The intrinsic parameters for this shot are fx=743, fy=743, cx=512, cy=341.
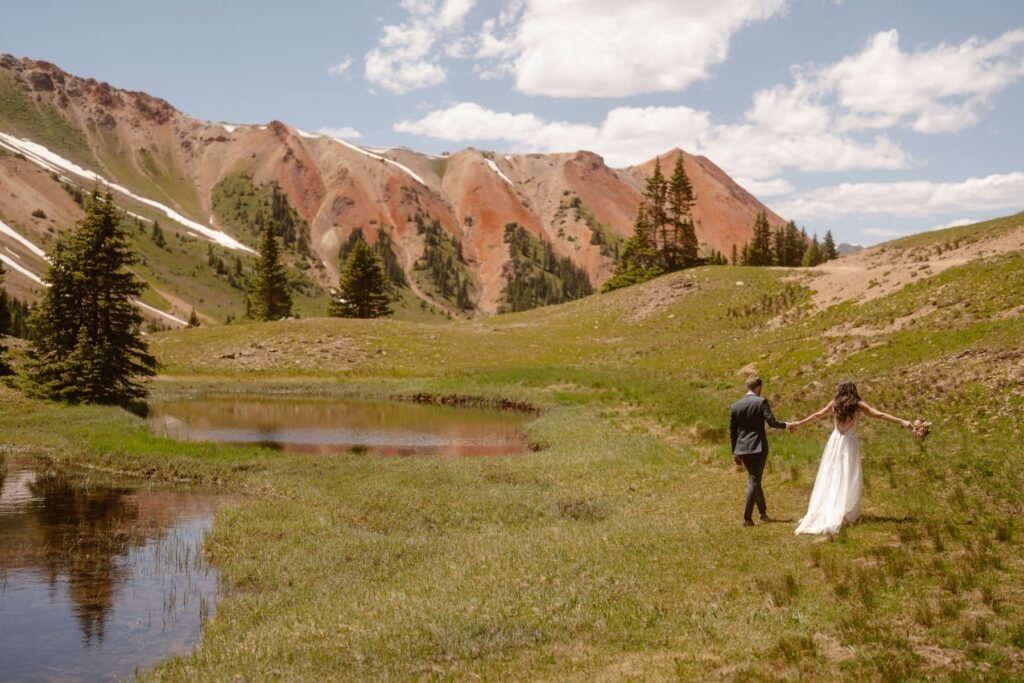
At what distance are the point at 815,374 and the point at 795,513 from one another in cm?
2070

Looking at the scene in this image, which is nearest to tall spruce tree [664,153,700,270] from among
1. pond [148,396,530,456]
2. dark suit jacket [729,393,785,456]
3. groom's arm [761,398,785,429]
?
pond [148,396,530,456]

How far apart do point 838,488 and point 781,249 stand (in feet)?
436

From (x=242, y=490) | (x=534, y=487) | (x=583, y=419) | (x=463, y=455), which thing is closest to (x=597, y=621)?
(x=534, y=487)

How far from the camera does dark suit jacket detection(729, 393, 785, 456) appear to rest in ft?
54.1

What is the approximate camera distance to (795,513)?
57.4ft

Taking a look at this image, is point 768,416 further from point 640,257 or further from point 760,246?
point 760,246

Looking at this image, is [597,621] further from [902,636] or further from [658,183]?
[658,183]

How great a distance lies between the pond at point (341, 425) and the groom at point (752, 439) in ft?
55.5

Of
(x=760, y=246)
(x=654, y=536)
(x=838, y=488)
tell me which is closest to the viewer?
(x=838, y=488)

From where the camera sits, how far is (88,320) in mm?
42562

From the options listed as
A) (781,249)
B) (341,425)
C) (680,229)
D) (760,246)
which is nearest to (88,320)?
(341,425)

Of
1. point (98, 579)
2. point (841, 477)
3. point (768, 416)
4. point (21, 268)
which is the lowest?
point (98, 579)

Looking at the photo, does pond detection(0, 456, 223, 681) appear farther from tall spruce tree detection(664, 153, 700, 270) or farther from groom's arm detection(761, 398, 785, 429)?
tall spruce tree detection(664, 153, 700, 270)

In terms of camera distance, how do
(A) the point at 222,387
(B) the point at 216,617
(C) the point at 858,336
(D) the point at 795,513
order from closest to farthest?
(B) the point at 216,617, (D) the point at 795,513, (C) the point at 858,336, (A) the point at 222,387
